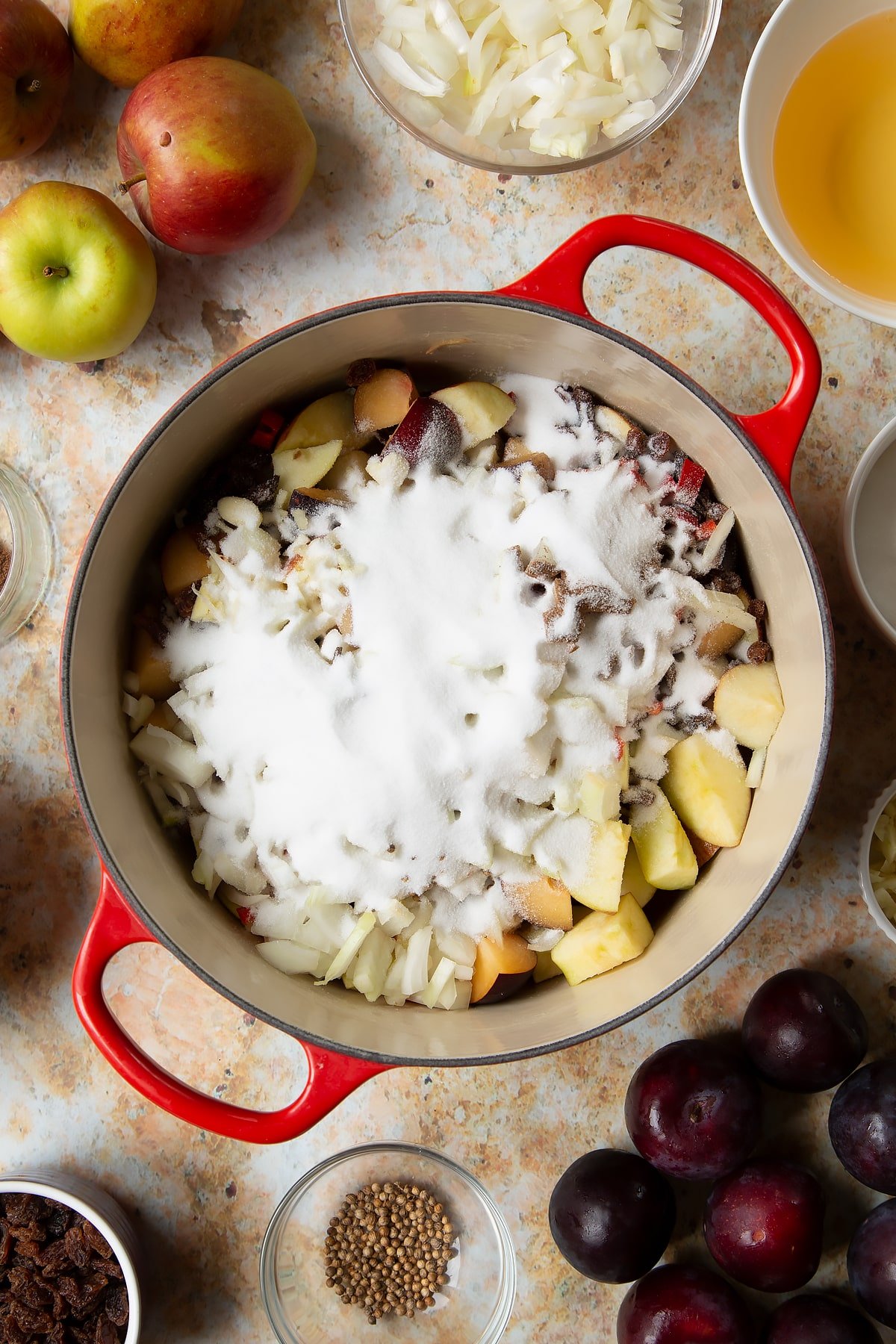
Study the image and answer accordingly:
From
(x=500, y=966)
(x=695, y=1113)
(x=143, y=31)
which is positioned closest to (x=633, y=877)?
(x=500, y=966)

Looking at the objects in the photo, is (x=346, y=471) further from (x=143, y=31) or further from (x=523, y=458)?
(x=143, y=31)

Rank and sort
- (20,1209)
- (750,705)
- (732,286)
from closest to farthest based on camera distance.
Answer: (732,286) < (750,705) < (20,1209)

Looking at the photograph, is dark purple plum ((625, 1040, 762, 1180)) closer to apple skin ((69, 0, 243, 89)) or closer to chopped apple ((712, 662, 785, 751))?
chopped apple ((712, 662, 785, 751))

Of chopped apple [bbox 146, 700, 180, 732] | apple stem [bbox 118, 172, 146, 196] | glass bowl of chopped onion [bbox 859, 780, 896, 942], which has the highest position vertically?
apple stem [bbox 118, 172, 146, 196]

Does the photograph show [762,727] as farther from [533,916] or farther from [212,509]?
[212,509]

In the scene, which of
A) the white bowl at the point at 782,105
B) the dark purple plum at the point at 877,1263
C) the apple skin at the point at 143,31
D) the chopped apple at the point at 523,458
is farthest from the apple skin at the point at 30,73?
the dark purple plum at the point at 877,1263

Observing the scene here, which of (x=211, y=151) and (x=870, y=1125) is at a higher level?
(x=211, y=151)

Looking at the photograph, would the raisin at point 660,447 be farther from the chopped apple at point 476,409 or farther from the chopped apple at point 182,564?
the chopped apple at point 182,564

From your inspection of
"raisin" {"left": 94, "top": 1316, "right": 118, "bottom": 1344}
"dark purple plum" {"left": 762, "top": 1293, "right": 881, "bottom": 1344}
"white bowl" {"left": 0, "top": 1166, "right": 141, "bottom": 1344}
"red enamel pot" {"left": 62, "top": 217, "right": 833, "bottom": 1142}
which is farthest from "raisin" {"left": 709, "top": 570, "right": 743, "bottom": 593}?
"raisin" {"left": 94, "top": 1316, "right": 118, "bottom": 1344}
